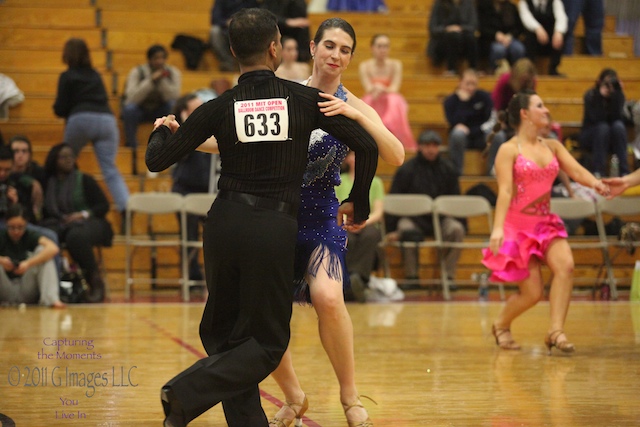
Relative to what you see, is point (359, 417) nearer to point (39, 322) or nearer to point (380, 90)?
point (39, 322)

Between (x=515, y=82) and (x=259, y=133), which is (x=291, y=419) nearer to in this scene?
(x=259, y=133)

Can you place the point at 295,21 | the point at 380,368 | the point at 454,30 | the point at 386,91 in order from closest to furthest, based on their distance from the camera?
the point at 380,368 < the point at 386,91 < the point at 295,21 < the point at 454,30

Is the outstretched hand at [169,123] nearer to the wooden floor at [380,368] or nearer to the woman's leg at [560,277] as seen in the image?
the wooden floor at [380,368]

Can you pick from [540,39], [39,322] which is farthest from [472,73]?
[39,322]

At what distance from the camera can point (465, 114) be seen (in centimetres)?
1169

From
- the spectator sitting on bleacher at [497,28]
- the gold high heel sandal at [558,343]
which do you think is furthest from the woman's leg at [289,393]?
the spectator sitting on bleacher at [497,28]

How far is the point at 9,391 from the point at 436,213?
6.31 meters

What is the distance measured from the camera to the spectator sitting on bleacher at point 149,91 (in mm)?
11242

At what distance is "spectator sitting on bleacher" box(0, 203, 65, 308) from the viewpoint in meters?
9.03

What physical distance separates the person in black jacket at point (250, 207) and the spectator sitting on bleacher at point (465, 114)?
811 cm

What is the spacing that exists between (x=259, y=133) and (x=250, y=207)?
275 millimetres

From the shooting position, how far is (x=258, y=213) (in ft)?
11.5

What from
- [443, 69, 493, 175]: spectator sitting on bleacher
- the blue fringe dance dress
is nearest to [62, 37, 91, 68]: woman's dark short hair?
[443, 69, 493, 175]: spectator sitting on bleacher

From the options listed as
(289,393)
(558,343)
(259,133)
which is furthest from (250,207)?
(558,343)
